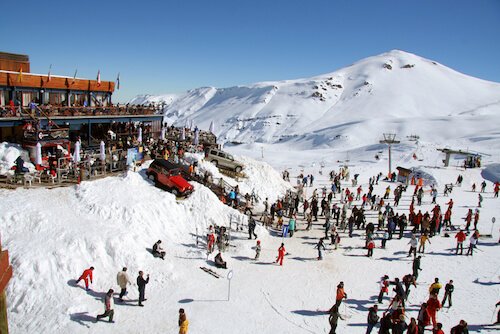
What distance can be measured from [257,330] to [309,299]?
285cm

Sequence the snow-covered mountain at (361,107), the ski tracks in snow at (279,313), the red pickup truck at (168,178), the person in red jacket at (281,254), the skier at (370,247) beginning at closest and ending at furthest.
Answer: the ski tracks in snow at (279,313) → the person in red jacket at (281,254) → the skier at (370,247) → the red pickup truck at (168,178) → the snow-covered mountain at (361,107)

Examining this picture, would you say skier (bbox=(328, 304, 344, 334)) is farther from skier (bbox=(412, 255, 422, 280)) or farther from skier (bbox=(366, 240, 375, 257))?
skier (bbox=(366, 240, 375, 257))

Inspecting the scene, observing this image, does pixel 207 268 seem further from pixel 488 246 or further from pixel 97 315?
pixel 488 246

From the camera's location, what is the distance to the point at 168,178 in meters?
19.5

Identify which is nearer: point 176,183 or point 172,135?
point 176,183

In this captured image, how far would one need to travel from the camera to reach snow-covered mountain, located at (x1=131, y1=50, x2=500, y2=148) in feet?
266

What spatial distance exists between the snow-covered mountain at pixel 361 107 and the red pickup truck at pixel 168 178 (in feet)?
196

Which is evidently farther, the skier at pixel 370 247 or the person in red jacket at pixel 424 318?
the skier at pixel 370 247

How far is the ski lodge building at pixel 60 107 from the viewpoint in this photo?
22969 mm

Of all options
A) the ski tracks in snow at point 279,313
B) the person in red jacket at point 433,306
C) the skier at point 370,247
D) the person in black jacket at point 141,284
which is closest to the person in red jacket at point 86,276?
the person in black jacket at point 141,284

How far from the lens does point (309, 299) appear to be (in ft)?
45.1

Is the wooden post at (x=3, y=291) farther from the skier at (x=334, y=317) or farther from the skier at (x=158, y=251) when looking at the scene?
the skier at (x=158, y=251)

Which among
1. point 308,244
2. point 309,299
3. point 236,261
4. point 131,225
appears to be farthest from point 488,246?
point 131,225

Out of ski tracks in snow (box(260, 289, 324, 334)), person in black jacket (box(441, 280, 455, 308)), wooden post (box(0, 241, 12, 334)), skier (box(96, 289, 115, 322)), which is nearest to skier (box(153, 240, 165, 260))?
skier (box(96, 289, 115, 322))
